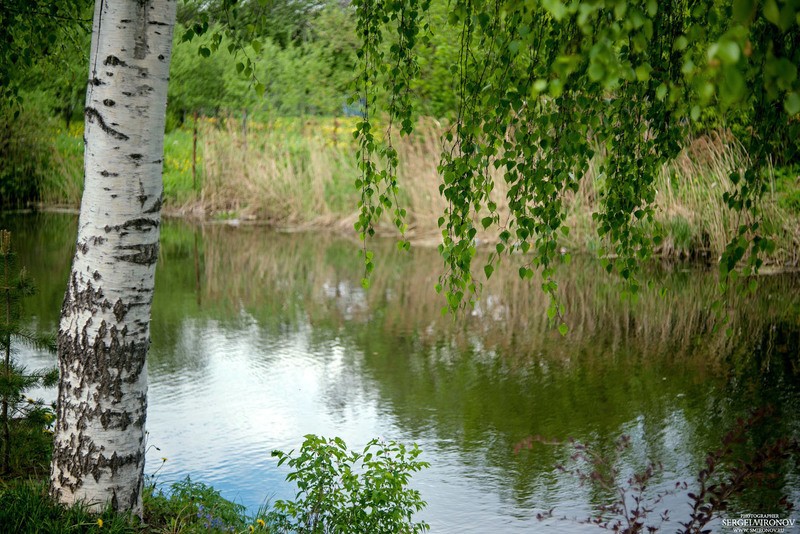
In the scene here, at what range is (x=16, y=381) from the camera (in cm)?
411

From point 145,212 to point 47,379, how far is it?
4.35 feet

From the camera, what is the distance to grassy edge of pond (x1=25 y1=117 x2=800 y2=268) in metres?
11.9

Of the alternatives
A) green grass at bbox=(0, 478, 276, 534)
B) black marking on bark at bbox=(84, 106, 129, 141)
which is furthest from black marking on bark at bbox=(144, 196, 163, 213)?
green grass at bbox=(0, 478, 276, 534)

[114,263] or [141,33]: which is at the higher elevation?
[141,33]

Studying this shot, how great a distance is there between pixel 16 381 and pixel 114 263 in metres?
1.16

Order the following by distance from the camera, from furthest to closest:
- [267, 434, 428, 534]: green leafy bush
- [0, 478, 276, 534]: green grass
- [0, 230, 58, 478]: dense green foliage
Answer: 1. [0, 230, 58, 478]: dense green foliage
2. [267, 434, 428, 534]: green leafy bush
3. [0, 478, 276, 534]: green grass

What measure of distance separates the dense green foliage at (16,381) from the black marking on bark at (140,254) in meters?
0.91

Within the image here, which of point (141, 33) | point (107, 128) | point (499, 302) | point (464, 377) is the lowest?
point (464, 377)

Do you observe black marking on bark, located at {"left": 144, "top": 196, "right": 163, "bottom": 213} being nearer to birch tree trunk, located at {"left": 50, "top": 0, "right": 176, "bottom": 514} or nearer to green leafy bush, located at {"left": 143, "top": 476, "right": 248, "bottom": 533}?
birch tree trunk, located at {"left": 50, "top": 0, "right": 176, "bottom": 514}

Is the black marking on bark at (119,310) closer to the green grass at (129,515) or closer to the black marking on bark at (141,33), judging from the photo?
the green grass at (129,515)

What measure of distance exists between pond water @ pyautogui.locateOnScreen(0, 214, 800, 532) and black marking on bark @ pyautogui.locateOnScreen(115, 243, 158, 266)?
1.88 m

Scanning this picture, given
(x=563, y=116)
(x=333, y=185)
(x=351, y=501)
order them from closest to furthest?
(x=563, y=116) < (x=351, y=501) < (x=333, y=185)

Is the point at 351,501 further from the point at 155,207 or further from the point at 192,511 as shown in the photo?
the point at 155,207

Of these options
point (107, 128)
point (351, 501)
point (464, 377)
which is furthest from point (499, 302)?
point (107, 128)
